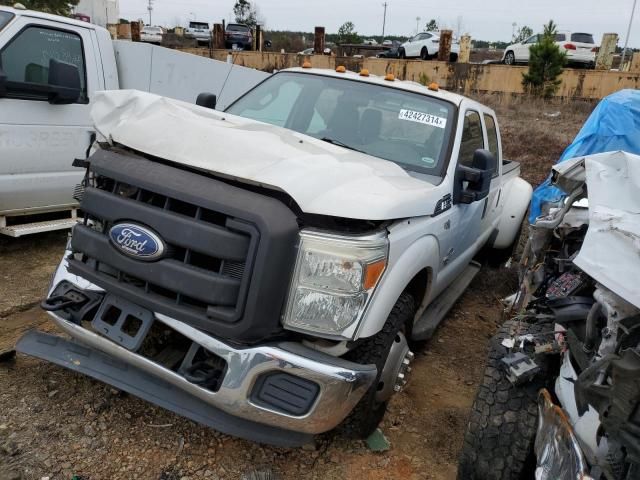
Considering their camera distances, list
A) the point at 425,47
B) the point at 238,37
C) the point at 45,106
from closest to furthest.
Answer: the point at 45,106
the point at 425,47
the point at 238,37

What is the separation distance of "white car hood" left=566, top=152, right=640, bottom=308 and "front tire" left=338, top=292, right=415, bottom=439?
974 mm

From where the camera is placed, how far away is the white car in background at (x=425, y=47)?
24578mm

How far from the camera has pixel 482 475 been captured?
2.38 m

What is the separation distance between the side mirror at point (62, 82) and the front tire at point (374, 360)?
3351mm

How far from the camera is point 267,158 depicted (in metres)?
2.39

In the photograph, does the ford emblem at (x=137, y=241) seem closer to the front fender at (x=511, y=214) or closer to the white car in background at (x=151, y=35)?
the front fender at (x=511, y=214)

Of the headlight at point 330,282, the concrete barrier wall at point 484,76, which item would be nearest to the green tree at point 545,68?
the concrete barrier wall at point 484,76

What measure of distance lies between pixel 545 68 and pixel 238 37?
16.5 metres

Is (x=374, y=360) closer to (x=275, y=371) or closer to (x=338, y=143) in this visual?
(x=275, y=371)

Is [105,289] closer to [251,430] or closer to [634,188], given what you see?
[251,430]

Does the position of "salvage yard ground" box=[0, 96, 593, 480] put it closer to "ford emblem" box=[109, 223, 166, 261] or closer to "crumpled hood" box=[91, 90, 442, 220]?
"ford emblem" box=[109, 223, 166, 261]

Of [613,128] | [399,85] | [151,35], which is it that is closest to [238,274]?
[399,85]

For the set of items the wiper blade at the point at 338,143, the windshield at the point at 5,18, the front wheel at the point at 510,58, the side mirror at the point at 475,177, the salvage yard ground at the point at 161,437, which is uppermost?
the front wheel at the point at 510,58

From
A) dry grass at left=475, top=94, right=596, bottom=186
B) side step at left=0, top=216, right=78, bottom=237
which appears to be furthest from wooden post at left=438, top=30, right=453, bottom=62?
side step at left=0, top=216, right=78, bottom=237
